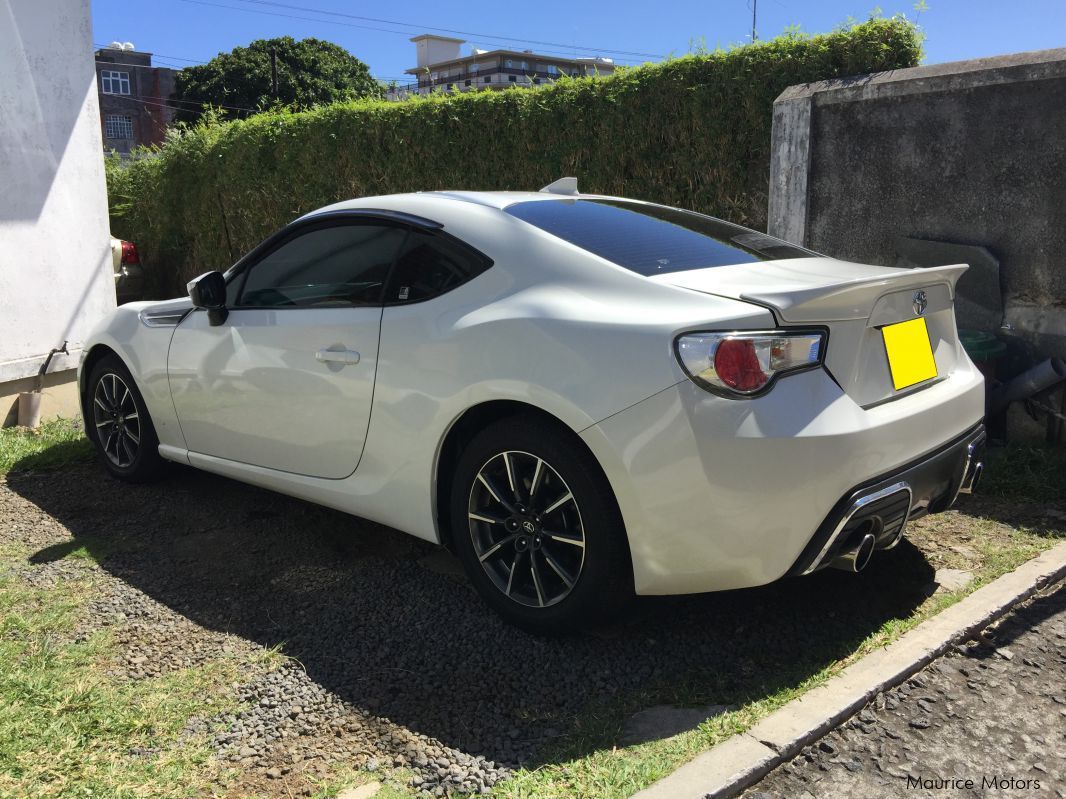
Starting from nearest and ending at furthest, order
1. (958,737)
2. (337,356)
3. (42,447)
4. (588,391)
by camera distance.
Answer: (958,737) < (588,391) < (337,356) < (42,447)

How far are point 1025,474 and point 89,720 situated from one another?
4303 millimetres

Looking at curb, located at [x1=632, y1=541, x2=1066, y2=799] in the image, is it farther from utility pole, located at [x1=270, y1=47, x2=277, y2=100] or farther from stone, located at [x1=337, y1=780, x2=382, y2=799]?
utility pole, located at [x1=270, y1=47, x2=277, y2=100]

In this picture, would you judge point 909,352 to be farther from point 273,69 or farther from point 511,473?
point 273,69

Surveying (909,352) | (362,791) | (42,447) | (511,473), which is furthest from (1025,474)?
(42,447)

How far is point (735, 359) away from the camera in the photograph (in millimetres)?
2574

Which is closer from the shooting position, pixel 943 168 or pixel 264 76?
pixel 943 168

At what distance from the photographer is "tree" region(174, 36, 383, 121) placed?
57031 mm

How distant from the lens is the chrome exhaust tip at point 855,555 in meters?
2.76

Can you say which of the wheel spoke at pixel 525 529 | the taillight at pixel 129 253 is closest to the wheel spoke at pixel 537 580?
the wheel spoke at pixel 525 529

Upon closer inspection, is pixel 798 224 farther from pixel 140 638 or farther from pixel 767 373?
pixel 140 638

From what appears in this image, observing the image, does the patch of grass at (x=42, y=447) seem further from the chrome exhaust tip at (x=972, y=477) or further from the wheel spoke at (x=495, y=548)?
the chrome exhaust tip at (x=972, y=477)

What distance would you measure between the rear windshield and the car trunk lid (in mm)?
120

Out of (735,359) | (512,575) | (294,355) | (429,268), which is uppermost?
(429,268)

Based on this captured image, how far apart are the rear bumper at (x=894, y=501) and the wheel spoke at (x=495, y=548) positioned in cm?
94
